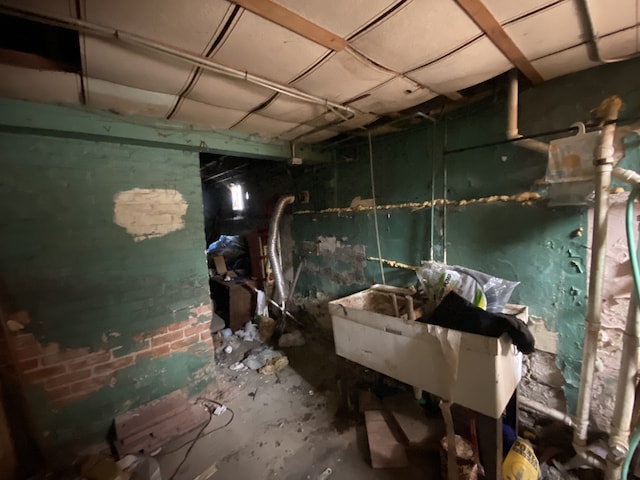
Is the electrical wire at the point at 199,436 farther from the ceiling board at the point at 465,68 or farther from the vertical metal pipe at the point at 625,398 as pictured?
the ceiling board at the point at 465,68

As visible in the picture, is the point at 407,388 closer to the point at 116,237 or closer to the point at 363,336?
the point at 363,336

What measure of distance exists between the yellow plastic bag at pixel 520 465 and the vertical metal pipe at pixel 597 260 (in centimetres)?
28

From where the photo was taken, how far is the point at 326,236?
3152 mm

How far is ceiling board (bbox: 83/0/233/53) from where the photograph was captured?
0.87 meters

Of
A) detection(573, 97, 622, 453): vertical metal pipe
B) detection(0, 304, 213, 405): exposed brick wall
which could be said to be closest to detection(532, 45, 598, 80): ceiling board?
detection(573, 97, 622, 453): vertical metal pipe

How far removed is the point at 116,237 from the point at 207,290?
776mm

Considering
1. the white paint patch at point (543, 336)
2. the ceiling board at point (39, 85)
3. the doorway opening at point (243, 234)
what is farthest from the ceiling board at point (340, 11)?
the doorway opening at point (243, 234)

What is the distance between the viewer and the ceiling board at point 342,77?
4.12 feet

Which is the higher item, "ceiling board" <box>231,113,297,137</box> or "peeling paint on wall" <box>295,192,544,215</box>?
"ceiling board" <box>231,113,297,137</box>

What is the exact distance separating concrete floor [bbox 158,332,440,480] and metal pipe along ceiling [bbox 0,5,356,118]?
7.42ft

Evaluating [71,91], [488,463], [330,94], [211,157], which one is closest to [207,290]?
[71,91]

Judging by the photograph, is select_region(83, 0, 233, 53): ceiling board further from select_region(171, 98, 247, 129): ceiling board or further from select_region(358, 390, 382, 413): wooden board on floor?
select_region(358, 390, 382, 413): wooden board on floor

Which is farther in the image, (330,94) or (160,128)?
(160,128)

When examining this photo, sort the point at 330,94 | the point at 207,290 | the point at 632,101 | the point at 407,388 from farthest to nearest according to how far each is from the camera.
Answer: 1. the point at 207,290
2. the point at 407,388
3. the point at 330,94
4. the point at 632,101
